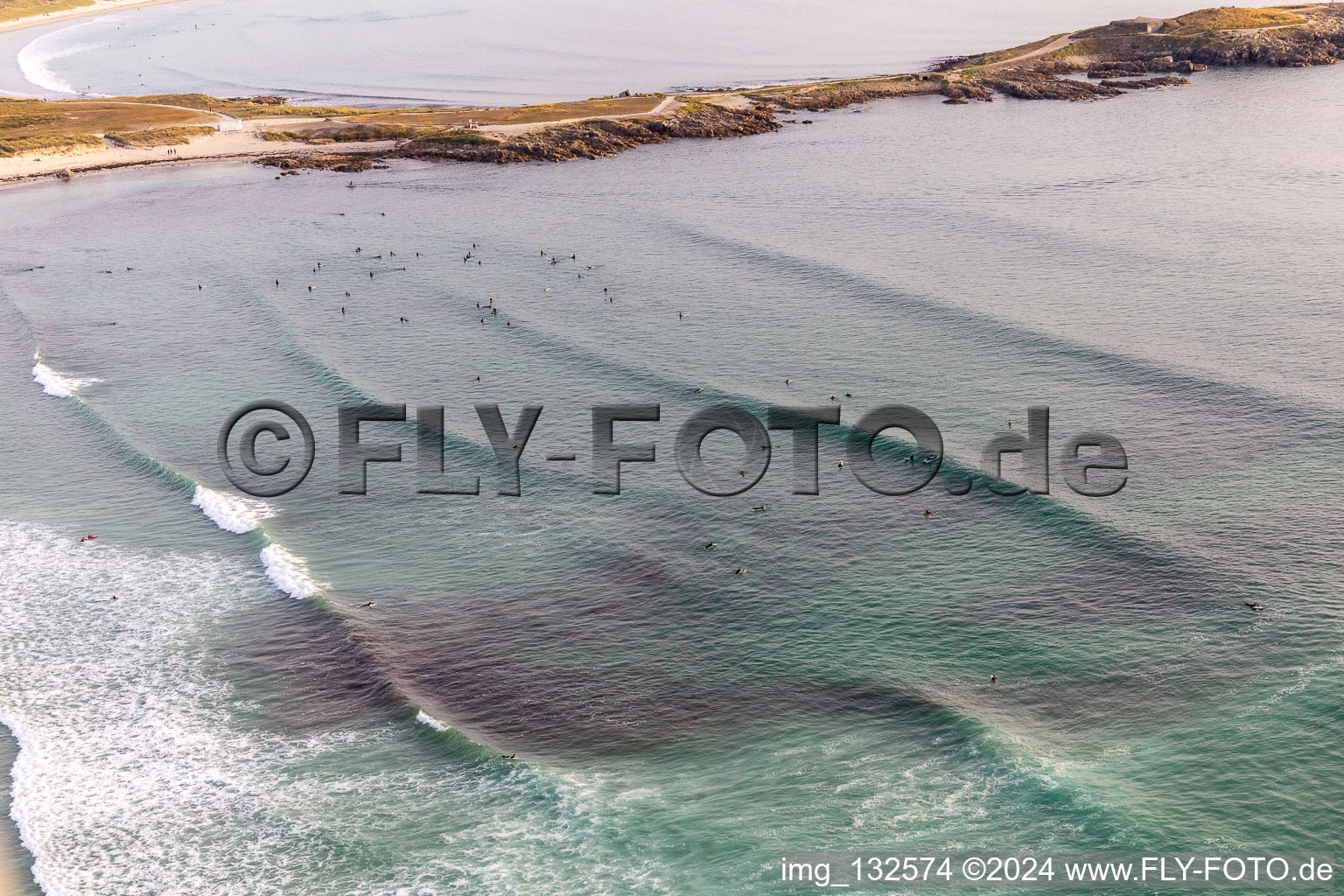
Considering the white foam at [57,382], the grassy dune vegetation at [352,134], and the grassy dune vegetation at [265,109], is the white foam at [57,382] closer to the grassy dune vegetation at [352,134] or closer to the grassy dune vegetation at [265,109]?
the grassy dune vegetation at [352,134]

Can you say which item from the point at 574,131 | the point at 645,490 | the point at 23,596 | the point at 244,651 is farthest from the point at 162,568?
the point at 574,131

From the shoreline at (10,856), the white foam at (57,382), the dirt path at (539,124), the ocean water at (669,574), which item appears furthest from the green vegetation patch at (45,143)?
the shoreline at (10,856)

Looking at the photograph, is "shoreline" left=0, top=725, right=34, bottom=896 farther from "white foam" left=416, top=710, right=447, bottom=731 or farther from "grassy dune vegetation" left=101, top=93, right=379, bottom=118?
"grassy dune vegetation" left=101, top=93, right=379, bottom=118

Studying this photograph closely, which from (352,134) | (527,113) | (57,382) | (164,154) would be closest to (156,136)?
(164,154)

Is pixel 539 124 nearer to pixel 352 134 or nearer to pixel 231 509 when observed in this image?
pixel 352 134

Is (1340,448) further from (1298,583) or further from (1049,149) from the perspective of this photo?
(1049,149)

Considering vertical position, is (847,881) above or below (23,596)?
below

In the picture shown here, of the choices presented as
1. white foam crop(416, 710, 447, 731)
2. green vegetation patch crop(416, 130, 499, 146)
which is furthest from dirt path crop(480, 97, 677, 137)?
white foam crop(416, 710, 447, 731)
